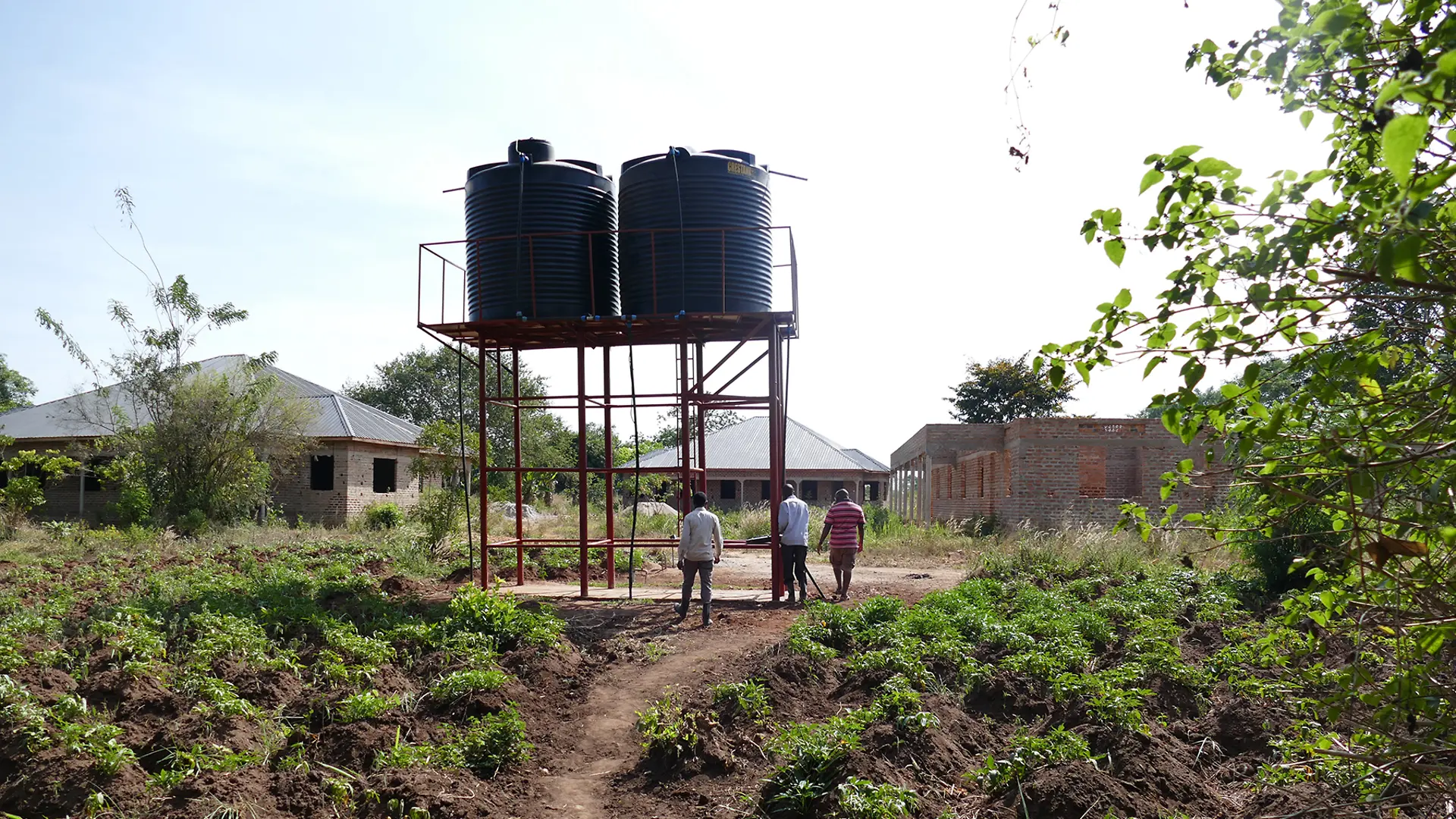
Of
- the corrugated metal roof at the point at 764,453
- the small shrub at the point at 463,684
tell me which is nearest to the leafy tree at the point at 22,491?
the small shrub at the point at 463,684

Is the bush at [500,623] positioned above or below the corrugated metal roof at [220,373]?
below

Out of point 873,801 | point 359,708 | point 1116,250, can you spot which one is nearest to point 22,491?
point 359,708

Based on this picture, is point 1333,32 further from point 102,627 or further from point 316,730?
point 102,627

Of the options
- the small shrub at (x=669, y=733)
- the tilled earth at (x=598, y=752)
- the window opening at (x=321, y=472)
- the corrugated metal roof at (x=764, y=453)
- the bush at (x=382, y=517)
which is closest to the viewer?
the tilled earth at (x=598, y=752)

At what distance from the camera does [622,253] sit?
1225cm

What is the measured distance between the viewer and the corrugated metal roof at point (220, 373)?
26406mm

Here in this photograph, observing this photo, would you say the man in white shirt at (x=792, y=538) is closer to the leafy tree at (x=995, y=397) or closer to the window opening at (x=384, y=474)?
the window opening at (x=384, y=474)

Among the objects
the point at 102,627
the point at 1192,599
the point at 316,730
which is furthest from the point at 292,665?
the point at 1192,599

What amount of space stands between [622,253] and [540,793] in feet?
25.7

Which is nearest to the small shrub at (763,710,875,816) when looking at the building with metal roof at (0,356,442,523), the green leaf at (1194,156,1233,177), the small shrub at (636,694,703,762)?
the small shrub at (636,694,703,762)

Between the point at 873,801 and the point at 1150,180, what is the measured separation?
11.0 ft

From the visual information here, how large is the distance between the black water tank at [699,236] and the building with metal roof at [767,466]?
27573mm

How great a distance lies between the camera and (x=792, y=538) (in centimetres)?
1221

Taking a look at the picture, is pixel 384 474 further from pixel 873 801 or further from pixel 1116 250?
pixel 1116 250
